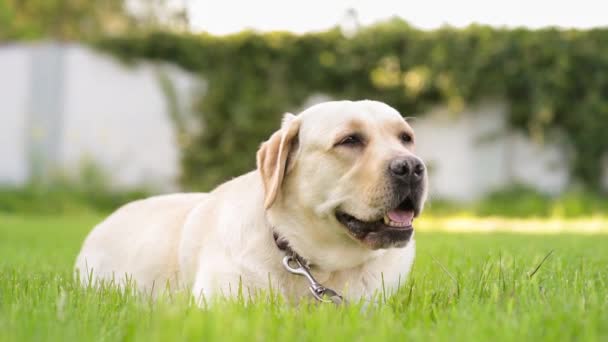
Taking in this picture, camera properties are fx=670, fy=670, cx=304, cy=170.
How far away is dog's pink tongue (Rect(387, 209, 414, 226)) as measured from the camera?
3.04 metres

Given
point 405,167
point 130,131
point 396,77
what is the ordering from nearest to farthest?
point 405,167 → point 396,77 → point 130,131

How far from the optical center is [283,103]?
13.5 meters

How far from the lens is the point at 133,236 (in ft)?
13.7

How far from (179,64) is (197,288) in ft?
37.1

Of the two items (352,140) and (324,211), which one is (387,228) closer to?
(324,211)

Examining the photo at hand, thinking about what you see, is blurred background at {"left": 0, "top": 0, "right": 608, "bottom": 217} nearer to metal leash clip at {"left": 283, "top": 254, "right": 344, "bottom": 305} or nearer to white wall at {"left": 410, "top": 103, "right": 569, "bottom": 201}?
white wall at {"left": 410, "top": 103, "right": 569, "bottom": 201}

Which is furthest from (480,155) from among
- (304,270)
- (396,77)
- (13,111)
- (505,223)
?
(304,270)

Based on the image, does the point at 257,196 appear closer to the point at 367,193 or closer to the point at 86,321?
the point at 367,193

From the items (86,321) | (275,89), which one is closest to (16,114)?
(275,89)

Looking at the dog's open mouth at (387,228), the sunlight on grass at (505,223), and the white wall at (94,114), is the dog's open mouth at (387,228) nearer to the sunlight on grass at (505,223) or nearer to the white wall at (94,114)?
the sunlight on grass at (505,223)

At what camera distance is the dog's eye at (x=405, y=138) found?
3.40m

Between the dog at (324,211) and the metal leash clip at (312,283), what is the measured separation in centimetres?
4

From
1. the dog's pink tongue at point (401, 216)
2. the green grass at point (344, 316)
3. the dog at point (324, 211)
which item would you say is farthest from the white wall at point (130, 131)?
the green grass at point (344, 316)

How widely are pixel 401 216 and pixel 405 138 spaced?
1.73 feet
